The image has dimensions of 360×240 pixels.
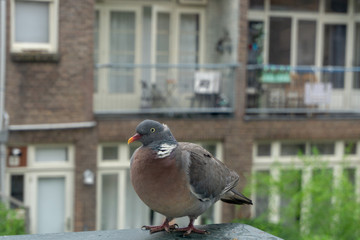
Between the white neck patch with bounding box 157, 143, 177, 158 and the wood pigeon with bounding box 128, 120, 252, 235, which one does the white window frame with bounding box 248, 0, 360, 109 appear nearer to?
the wood pigeon with bounding box 128, 120, 252, 235

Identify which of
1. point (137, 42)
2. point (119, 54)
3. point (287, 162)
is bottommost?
point (287, 162)

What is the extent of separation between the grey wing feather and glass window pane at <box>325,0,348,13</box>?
10658 mm

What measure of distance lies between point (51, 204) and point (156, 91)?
3010 millimetres

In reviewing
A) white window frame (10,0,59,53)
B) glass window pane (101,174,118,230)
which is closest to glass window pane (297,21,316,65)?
glass window pane (101,174,118,230)

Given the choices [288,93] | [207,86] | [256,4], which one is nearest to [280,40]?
[256,4]

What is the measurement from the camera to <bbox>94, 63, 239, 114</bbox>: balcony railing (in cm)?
1172

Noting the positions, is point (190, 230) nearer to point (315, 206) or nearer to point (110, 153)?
point (315, 206)

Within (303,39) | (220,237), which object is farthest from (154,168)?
(303,39)

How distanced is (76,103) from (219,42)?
139 inches

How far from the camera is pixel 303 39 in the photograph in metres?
13.4

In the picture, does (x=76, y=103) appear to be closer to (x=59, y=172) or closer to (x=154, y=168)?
(x=59, y=172)

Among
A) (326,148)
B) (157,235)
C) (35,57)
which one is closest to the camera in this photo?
(157,235)

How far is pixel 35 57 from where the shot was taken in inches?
398

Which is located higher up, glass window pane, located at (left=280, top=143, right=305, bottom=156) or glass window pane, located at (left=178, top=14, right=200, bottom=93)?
glass window pane, located at (left=178, top=14, right=200, bottom=93)
